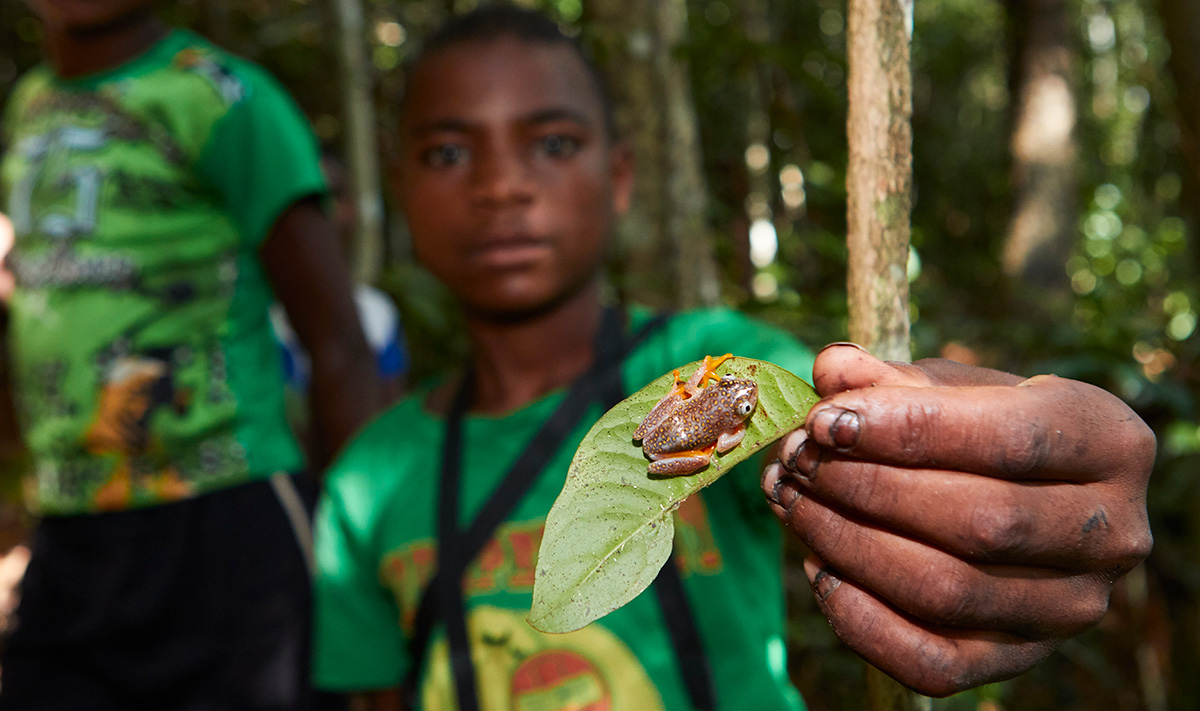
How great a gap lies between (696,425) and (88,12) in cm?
186

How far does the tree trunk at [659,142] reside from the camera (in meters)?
2.26

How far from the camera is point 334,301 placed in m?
1.88

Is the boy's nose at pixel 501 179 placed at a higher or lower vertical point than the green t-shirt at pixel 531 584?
higher

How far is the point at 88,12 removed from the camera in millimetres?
Answer: 1769

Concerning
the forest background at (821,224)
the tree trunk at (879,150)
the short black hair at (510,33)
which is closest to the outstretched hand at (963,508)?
the tree trunk at (879,150)

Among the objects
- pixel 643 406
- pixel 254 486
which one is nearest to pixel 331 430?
pixel 254 486

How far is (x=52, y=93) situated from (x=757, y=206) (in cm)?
366

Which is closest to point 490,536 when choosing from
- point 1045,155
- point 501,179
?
point 501,179

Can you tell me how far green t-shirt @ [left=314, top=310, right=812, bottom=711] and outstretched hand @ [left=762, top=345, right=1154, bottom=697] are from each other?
50 cm

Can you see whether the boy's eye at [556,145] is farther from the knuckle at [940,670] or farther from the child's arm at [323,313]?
the knuckle at [940,670]

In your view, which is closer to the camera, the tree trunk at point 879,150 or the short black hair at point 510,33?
the tree trunk at point 879,150

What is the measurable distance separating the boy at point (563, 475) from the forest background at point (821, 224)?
1.25 feet

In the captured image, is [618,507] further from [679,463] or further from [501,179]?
[501,179]

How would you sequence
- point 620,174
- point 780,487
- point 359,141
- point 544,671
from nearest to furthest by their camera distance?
point 780,487, point 544,671, point 620,174, point 359,141
